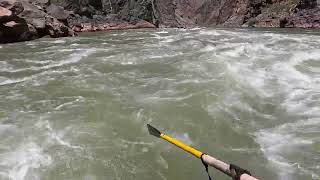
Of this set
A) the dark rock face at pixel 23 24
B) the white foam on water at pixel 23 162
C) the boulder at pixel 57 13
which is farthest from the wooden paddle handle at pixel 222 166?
the boulder at pixel 57 13

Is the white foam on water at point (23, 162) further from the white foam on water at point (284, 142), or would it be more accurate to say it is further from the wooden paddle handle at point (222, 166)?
the white foam on water at point (284, 142)

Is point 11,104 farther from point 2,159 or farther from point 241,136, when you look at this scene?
point 241,136

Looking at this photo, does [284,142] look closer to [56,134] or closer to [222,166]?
[222,166]

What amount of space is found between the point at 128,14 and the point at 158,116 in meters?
40.7

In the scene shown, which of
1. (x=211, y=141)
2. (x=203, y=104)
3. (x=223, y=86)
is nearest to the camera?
(x=211, y=141)

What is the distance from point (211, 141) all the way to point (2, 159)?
318cm

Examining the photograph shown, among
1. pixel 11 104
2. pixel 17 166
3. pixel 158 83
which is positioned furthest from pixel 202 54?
pixel 17 166

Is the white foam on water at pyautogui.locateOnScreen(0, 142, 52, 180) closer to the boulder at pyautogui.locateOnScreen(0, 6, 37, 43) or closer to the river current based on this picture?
the river current

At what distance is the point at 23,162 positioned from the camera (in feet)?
19.5

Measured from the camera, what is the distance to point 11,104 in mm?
8328

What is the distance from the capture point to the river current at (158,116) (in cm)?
602

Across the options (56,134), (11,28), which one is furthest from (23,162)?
(11,28)

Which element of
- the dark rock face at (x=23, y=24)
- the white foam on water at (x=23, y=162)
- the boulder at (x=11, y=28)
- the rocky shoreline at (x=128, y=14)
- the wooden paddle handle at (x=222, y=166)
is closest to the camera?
the wooden paddle handle at (x=222, y=166)

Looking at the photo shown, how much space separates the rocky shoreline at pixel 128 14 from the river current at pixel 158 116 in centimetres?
781
